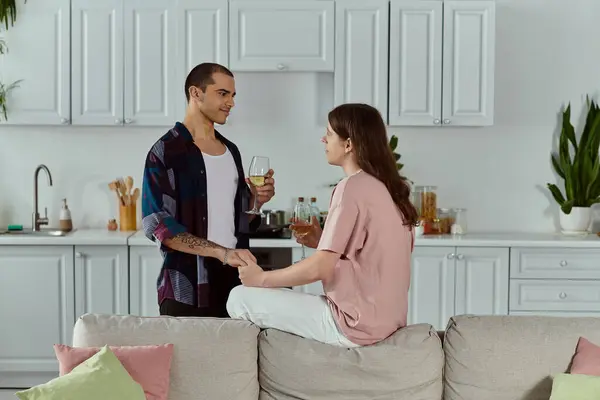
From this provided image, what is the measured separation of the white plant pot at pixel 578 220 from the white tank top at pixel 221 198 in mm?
2800

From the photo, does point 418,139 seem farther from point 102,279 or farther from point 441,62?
point 102,279

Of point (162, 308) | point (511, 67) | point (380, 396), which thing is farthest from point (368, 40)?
point (380, 396)

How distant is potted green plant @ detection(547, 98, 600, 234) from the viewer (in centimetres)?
530

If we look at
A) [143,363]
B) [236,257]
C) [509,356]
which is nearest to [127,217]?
[236,257]

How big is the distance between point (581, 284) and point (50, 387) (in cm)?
341

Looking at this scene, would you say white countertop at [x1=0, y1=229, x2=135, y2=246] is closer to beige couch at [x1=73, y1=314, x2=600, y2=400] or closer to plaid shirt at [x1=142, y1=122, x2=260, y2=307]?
plaid shirt at [x1=142, y1=122, x2=260, y2=307]

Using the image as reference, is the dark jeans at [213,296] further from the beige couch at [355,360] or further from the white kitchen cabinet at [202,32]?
the white kitchen cabinet at [202,32]

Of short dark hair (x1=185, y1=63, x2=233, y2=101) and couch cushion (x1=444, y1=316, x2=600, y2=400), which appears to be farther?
short dark hair (x1=185, y1=63, x2=233, y2=101)

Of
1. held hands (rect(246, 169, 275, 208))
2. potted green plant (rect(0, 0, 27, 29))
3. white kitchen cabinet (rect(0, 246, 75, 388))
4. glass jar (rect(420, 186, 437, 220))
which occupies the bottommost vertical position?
white kitchen cabinet (rect(0, 246, 75, 388))

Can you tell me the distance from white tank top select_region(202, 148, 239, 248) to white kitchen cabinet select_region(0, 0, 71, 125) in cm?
214

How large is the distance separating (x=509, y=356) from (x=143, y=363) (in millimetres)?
1247

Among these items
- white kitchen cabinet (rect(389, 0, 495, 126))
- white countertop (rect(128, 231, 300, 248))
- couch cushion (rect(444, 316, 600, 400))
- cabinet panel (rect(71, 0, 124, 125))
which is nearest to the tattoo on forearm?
couch cushion (rect(444, 316, 600, 400))

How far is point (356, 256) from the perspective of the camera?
2781 mm

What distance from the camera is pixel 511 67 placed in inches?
215
